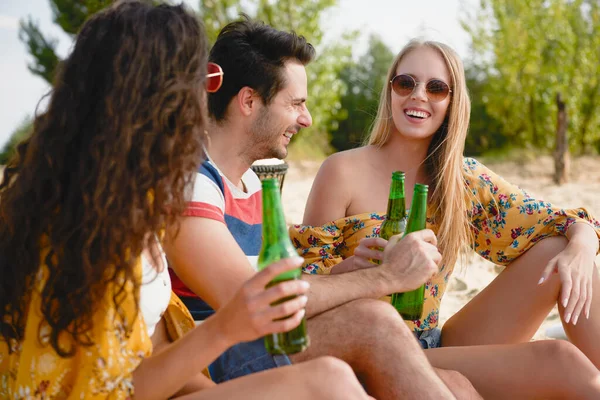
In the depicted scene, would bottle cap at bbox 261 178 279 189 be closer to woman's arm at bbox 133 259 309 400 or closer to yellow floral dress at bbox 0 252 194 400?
woman's arm at bbox 133 259 309 400

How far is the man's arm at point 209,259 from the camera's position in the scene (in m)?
2.15

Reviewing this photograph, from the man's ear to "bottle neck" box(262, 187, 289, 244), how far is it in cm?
109

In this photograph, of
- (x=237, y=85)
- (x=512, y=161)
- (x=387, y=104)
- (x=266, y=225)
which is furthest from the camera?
(x=512, y=161)

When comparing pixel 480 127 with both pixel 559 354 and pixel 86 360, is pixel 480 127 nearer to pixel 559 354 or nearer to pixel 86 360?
pixel 559 354

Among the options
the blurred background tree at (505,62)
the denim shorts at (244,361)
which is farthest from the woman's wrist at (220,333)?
the blurred background tree at (505,62)

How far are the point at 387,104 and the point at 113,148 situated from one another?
198cm

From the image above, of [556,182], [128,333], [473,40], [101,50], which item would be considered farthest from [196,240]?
[473,40]

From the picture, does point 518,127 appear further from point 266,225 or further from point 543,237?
point 266,225

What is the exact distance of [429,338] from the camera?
3.04m

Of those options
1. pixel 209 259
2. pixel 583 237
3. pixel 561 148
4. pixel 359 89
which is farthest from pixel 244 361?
pixel 359 89

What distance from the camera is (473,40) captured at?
552 inches

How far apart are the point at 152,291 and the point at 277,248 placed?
387 mm

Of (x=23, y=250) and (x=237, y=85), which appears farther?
(x=237, y=85)

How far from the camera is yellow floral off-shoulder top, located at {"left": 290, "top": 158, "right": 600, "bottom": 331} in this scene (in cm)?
301
